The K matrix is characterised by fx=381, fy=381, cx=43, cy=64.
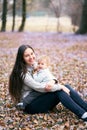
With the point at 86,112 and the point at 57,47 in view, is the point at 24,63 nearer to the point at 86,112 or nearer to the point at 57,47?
the point at 86,112

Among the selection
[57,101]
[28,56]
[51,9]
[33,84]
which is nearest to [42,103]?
[57,101]

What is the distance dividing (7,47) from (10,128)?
15.9 metres

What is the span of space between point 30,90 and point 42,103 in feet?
1.30

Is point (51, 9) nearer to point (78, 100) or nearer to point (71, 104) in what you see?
point (78, 100)

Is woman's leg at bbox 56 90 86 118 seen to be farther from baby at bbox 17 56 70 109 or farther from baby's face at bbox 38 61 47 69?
baby's face at bbox 38 61 47 69

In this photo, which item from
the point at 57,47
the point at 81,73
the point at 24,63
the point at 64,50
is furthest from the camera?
the point at 57,47

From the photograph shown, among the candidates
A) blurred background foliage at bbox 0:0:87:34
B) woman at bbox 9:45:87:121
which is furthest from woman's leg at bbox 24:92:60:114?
blurred background foliage at bbox 0:0:87:34

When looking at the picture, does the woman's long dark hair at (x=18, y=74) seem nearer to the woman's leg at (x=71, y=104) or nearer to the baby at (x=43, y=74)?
the baby at (x=43, y=74)

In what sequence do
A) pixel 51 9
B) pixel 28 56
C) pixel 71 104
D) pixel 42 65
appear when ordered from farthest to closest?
pixel 51 9 < pixel 42 65 < pixel 28 56 < pixel 71 104

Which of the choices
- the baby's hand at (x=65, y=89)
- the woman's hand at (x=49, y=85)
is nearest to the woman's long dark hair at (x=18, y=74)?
the woman's hand at (x=49, y=85)

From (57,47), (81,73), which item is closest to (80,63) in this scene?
(81,73)

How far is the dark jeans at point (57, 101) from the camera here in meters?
7.81

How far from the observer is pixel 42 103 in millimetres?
8211

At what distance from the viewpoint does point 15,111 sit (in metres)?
8.82
